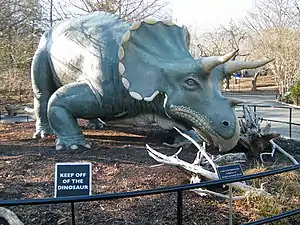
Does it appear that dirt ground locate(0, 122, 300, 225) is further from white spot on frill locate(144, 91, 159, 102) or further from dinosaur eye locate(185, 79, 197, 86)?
dinosaur eye locate(185, 79, 197, 86)

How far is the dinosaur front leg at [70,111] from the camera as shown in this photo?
5914mm

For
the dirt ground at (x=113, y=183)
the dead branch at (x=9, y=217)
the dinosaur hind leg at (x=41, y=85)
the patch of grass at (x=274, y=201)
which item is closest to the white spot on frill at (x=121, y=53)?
the dirt ground at (x=113, y=183)

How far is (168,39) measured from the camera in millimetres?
5762

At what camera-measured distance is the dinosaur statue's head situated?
4910 millimetres

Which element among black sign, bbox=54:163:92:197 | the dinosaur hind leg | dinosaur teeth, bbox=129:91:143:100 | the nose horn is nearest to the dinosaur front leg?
dinosaur teeth, bbox=129:91:143:100

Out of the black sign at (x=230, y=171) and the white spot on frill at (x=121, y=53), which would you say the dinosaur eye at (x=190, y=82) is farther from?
the black sign at (x=230, y=171)

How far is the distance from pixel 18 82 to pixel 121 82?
54.4ft

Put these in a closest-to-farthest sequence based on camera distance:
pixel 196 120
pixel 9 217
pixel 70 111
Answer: pixel 9 217, pixel 196 120, pixel 70 111

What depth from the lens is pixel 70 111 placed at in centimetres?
598

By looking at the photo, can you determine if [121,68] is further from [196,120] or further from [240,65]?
[240,65]

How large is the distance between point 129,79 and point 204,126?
1155 mm

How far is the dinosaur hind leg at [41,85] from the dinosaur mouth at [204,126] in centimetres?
289

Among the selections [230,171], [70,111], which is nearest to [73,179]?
[230,171]

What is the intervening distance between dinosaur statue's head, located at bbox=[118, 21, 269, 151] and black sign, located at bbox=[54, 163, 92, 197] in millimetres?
2507
